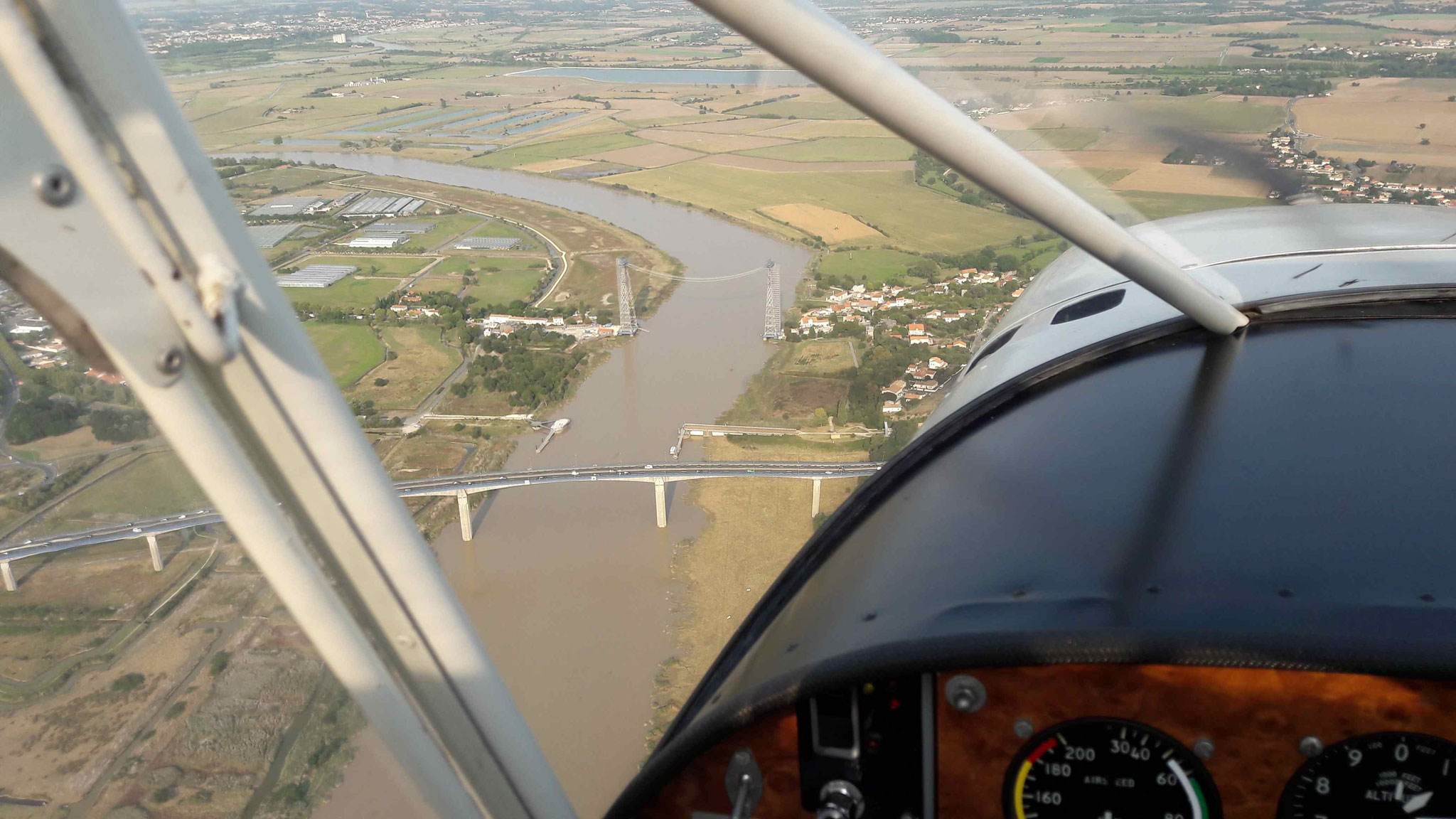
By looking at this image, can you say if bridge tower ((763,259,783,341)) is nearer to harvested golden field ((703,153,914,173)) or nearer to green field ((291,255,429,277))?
harvested golden field ((703,153,914,173))

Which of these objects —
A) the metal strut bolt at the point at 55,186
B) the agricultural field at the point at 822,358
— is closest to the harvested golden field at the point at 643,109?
the agricultural field at the point at 822,358

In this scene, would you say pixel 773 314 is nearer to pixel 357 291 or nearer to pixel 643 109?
pixel 357 291

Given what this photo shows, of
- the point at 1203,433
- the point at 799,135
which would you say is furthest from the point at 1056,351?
the point at 799,135

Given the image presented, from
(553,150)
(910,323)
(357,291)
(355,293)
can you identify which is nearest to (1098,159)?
(355,293)

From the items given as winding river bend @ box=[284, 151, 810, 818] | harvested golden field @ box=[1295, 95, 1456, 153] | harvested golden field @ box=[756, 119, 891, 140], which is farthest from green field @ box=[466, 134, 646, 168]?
harvested golden field @ box=[1295, 95, 1456, 153]

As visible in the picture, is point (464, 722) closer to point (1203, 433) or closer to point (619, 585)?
point (1203, 433)
